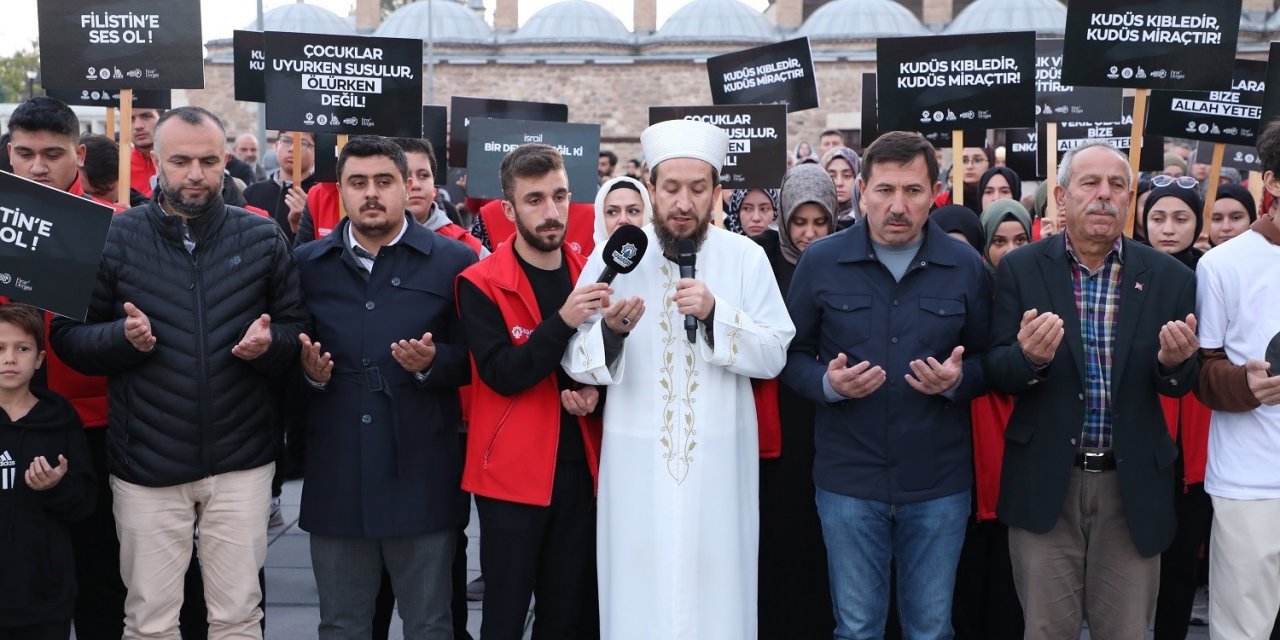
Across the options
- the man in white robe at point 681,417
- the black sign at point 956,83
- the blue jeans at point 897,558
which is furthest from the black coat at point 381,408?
the black sign at point 956,83

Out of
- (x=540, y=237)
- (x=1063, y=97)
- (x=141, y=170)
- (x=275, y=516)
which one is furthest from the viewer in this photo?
(x=1063, y=97)

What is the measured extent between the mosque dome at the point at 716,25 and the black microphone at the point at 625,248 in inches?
1416

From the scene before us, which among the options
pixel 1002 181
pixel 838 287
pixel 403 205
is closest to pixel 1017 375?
pixel 838 287

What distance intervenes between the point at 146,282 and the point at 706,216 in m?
1.99

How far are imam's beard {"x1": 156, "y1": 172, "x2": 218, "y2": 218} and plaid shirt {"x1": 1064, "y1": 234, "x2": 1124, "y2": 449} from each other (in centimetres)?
307

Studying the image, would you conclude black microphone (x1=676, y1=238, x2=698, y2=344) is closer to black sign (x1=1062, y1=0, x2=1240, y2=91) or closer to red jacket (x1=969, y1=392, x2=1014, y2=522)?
red jacket (x1=969, y1=392, x2=1014, y2=522)

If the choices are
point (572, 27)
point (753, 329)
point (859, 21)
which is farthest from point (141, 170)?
point (572, 27)

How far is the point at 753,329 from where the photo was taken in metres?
Answer: 4.23

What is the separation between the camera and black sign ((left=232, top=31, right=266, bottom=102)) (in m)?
8.14

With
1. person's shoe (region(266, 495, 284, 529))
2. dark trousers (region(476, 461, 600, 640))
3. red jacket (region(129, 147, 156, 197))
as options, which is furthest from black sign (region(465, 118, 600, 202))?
dark trousers (region(476, 461, 600, 640))

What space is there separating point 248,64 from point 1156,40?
5.47 meters

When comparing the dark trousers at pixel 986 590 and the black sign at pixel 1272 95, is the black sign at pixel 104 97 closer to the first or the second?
the dark trousers at pixel 986 590

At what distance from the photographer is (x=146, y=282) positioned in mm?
4500

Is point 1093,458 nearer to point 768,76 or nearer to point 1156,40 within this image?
point 1156,40
